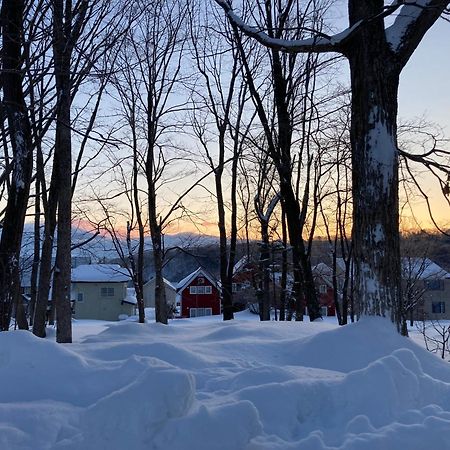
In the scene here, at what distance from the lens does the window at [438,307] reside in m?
47.9

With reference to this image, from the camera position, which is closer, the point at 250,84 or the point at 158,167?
the point at 250,84

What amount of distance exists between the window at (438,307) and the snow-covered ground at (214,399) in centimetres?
4690

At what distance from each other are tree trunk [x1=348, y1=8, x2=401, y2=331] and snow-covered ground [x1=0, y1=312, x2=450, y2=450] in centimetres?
77

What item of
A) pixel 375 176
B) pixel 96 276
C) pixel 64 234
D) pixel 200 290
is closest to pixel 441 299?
pixel 200 290

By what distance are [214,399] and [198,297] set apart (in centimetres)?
4435

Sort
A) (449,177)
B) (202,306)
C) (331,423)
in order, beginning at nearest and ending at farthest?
(331,423)
(449,177)
(202,306)

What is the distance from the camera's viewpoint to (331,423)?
10.9ft

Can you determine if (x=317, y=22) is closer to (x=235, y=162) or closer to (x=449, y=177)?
(x=235, y=162)

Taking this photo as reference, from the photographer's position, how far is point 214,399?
354 cm

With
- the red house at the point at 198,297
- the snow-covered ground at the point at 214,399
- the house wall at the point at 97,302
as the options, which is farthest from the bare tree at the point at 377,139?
the house wall at the point at 97,302

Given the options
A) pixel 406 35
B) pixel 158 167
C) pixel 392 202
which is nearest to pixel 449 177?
pixel 392 202

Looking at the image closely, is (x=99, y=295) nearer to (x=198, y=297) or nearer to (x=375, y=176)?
(x=198, y=297)

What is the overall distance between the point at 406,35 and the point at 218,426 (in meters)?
4.78

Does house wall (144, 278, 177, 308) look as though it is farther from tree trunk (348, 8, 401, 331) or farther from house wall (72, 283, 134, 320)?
tree trunk (348, 8, 401, 331)
